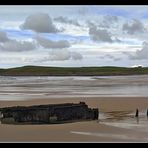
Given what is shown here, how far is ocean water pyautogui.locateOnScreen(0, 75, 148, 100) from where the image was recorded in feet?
23.6

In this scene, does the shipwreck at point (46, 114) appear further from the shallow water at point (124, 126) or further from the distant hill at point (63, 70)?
the distant hill at point (63, 70)

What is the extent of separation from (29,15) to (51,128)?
1.72m

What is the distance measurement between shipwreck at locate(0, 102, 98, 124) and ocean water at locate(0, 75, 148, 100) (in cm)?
42

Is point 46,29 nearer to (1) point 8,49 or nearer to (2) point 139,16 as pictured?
(1) point 8,49

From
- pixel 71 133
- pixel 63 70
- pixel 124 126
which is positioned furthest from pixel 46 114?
pixel 124 126

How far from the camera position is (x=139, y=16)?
6.09 metres

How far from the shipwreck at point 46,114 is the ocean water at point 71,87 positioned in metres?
0.42

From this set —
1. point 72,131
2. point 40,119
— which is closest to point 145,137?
point 72,131

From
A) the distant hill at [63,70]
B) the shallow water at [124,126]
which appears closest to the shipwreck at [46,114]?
the shallow water at [124,126]

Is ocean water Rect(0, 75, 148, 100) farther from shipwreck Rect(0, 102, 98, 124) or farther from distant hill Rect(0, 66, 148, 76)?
shipwreck Rect(0, 102, 98, 124)

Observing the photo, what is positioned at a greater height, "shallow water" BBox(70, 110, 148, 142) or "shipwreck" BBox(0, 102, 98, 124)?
"shipwreck" BBox(0, 102, 98, 124)

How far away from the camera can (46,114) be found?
6.27m

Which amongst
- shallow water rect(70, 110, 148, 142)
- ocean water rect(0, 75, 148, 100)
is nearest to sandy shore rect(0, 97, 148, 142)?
shallow water rect(70, 110, 148, 142)

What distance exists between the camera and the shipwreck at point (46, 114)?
20.4ft
